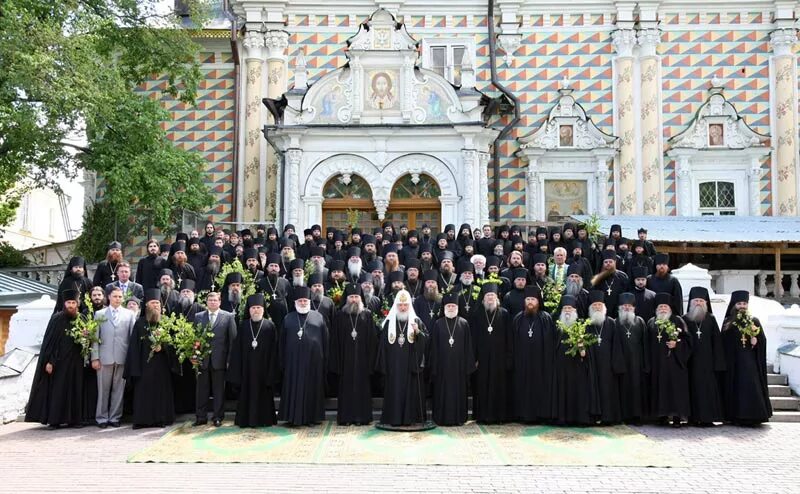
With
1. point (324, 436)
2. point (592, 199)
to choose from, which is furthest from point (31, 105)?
point (592, 199)

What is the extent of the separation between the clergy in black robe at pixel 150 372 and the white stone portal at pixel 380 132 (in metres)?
8.73

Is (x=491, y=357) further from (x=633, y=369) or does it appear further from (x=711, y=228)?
(x=711, y=228)

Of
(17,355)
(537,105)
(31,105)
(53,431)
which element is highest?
(537,105)

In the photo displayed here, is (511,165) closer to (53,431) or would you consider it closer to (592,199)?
(592,199)

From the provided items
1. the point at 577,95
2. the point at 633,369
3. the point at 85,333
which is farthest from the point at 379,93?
the point at 633,369

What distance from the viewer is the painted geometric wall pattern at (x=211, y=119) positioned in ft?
74.0

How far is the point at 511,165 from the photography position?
22.2m

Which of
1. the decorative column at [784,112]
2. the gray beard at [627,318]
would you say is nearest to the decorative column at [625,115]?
the decorative column at [784,112]

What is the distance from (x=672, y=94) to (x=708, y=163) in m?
2.21

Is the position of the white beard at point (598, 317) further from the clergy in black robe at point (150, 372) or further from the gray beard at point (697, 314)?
the clergy in black robe at point (150, 372)

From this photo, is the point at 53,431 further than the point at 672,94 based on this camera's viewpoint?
No

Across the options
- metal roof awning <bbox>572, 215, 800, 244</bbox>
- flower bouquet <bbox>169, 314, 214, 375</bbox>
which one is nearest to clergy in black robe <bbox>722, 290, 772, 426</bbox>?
metal roof awning <bbox>572, 215, 800, 244</bbox>

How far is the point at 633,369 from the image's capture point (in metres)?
10.7

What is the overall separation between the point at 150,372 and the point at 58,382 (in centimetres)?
122
